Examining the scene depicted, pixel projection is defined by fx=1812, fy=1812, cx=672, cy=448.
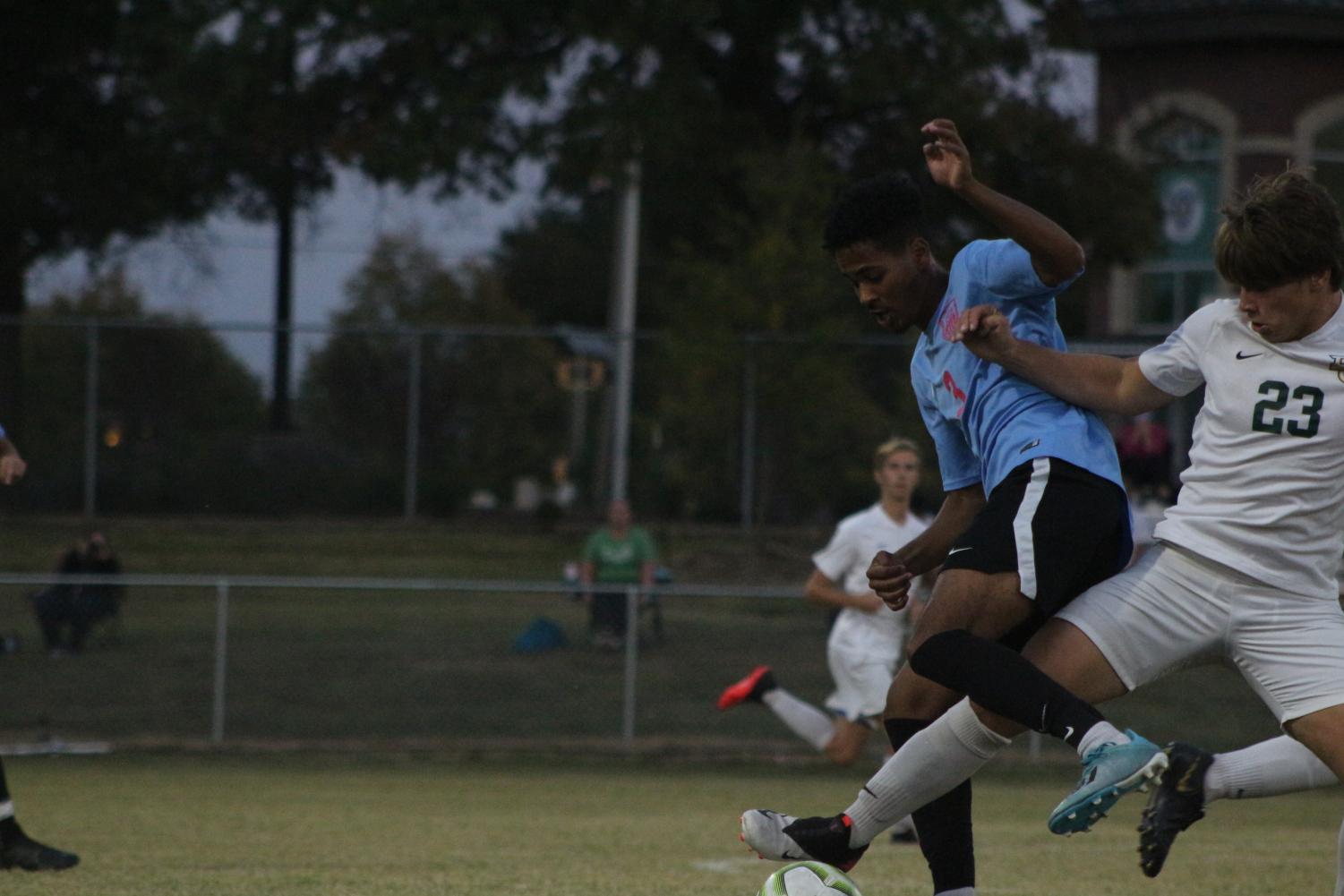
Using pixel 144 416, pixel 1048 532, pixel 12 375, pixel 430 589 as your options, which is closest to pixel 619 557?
pixel 430 589

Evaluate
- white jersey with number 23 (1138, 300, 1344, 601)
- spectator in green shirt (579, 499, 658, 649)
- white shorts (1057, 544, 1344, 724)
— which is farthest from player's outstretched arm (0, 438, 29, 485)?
spectator in green shirt (579, 499, 658, 649)

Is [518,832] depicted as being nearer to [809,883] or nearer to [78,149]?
[809,883]

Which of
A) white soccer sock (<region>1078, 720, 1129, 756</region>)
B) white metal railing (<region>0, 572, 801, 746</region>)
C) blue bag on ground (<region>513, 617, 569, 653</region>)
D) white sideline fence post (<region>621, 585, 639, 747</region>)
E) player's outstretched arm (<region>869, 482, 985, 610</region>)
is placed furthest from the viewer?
blue bag on ground (<region>513, 617, 569, 653</region>)

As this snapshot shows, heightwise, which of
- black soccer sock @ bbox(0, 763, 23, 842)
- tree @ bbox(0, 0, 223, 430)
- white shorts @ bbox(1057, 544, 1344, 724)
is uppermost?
tree @ bbox(0, 0, 223, 430)

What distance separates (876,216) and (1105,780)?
5.41ft

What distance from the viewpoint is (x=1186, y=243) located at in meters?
30.0

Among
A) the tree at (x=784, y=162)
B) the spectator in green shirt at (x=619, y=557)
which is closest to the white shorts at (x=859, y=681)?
the spectator in green shirt at (x=619, y=557)

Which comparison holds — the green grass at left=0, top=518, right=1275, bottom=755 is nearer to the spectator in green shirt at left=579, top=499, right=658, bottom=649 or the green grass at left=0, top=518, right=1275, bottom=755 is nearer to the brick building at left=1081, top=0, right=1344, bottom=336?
the spectator in green shirt at left=579, top=499, right=658, bottom=649

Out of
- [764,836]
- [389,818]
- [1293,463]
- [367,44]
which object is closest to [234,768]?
[389,818]

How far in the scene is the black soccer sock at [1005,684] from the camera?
4.45 meters

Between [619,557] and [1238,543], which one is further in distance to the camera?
[619,557]

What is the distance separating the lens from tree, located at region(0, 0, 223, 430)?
919 inches

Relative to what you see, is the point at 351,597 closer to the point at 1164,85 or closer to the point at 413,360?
the point at 413,360

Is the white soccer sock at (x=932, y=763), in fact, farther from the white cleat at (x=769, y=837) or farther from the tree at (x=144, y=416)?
the tree at (x=144, y=416)
